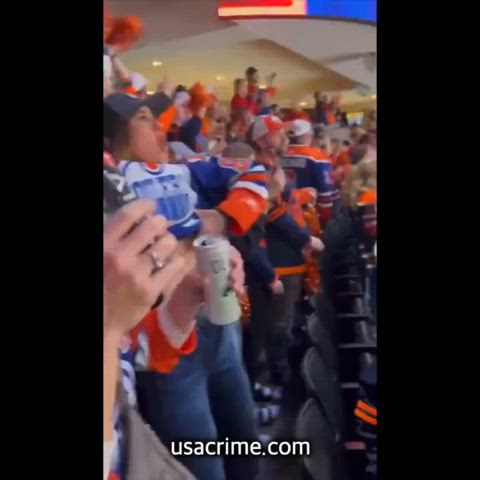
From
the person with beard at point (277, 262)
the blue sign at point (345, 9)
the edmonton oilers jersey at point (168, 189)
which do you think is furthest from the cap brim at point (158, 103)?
the blue sign at point (345, 9)

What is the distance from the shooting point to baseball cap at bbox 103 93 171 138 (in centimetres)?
302

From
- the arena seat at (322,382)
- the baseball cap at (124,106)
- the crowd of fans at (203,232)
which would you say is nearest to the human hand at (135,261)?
the crowd of fans at (203,232)

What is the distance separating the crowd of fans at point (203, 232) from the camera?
9.92 ft

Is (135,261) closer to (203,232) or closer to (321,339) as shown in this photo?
(203,232)

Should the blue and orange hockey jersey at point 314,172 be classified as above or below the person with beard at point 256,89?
below

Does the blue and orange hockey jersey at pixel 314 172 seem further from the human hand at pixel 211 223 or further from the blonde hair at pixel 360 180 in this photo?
the human hand at pixel 211 223

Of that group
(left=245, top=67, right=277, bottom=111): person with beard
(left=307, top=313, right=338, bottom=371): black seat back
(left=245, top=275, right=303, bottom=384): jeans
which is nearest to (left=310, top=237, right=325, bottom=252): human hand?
(left=245, top=275, right=303, bottom=384): jeans

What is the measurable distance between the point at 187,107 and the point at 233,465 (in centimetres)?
115

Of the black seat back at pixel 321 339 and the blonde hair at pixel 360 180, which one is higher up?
the blonde hair at pixel 360 180

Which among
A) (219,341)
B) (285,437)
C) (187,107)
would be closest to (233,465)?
(285,437)

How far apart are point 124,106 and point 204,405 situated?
98cm

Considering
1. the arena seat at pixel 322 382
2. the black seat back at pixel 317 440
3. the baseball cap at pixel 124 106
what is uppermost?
the baseball cap at pixel 124 106

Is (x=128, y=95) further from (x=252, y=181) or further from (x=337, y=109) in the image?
(x=337, y=109)

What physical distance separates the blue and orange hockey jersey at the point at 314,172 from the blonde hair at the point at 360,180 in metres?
0.03
